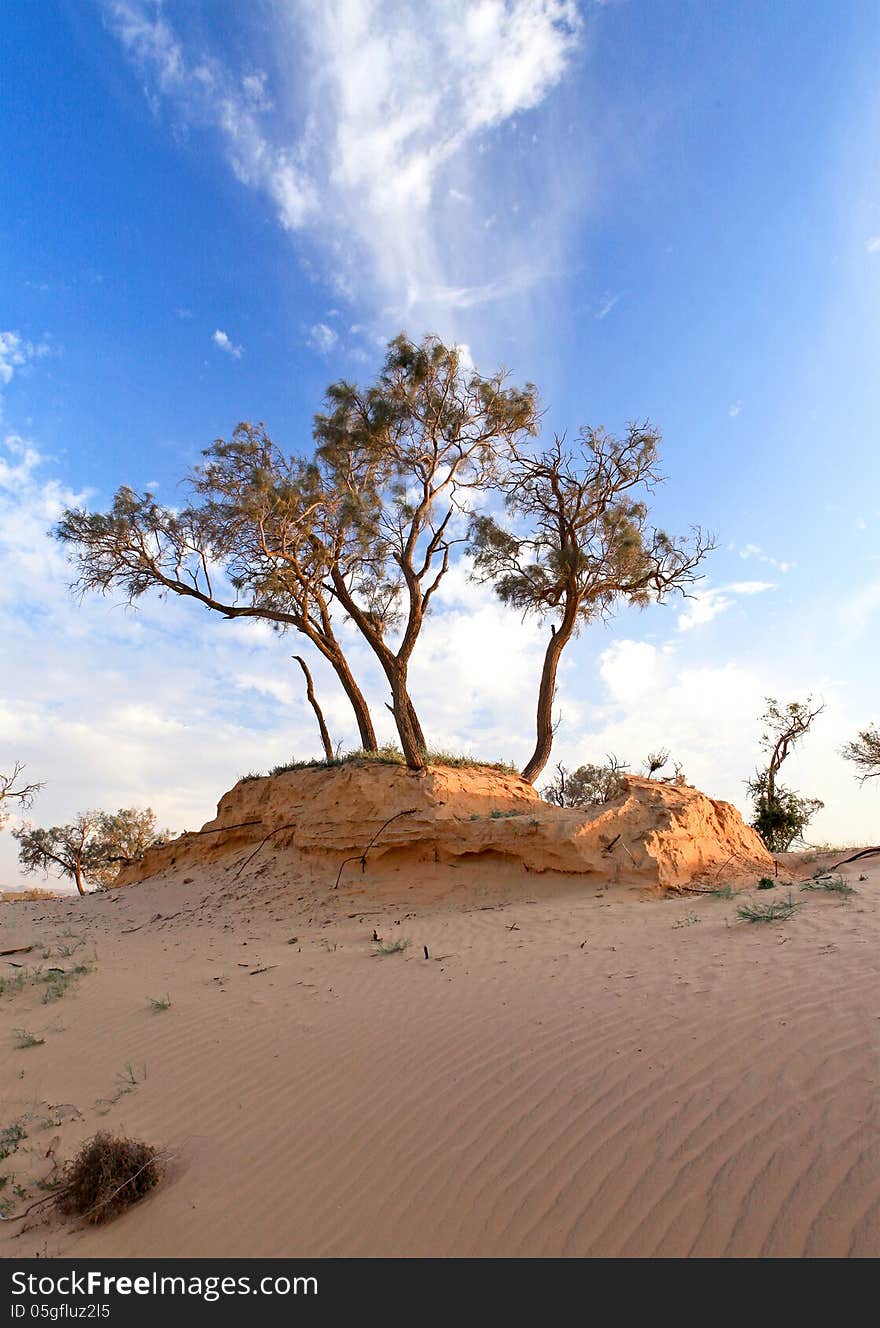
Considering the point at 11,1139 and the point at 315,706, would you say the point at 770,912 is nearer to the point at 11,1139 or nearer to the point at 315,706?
the point at 11,1139

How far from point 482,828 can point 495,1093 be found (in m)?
7.30

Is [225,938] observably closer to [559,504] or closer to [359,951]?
[359,951]

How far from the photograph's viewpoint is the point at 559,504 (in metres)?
17.4

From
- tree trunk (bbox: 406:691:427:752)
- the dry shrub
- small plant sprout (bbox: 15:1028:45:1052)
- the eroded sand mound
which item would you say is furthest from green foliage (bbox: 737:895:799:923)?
tree trunk (bbox: 406:691:427:752)

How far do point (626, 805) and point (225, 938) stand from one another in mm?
6733

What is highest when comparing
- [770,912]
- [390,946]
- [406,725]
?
[406,725]

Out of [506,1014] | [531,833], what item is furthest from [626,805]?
[506,1014]

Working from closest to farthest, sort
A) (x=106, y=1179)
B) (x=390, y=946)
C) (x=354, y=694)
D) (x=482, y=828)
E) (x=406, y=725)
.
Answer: (x=106, y=1179) < (x=390, y=946) < (x=482, y=828) < (x=406, y=725) < (x=354, y=694)

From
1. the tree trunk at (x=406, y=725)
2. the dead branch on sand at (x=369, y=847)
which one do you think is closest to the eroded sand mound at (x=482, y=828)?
the dead branch on sand at (x=369, y=847)

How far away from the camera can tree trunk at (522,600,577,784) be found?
15.8 m

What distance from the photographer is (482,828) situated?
444 inches

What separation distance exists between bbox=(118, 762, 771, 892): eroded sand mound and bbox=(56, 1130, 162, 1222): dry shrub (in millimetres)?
7487

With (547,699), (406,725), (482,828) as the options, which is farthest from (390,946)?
(547,699)

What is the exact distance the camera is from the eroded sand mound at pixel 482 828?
33.8ft
